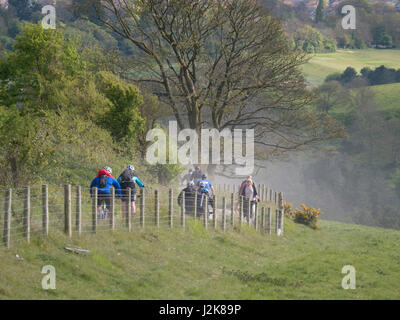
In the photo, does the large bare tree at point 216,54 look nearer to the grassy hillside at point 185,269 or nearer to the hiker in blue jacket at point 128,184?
the hiker in blue jacket at point 128,184

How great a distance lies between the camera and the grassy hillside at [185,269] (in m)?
12.4

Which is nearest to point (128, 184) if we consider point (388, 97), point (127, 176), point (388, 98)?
point (127, 176)

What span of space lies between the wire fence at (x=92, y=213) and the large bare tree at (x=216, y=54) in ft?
44.9

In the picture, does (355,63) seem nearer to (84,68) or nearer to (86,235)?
(84,68)

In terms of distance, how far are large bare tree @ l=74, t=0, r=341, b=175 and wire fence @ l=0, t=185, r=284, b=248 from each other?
538 inches

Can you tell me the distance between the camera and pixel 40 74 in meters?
32.2

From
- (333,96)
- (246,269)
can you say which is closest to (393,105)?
(333,96)

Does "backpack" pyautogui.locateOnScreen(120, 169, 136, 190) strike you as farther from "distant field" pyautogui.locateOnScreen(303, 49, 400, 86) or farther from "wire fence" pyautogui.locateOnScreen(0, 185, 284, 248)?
"distant field" pyautogui.locateOnScreen(303, 49, 400, 86)

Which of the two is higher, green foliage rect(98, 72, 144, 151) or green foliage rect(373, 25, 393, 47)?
green foliage rect(373, 25, 393, 47)

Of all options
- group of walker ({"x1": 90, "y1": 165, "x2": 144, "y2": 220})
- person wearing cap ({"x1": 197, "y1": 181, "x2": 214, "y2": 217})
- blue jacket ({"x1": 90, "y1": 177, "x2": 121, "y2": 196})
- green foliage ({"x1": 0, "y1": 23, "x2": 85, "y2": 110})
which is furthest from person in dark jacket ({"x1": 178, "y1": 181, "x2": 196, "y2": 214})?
green foliage ({"x1": 0, "y1": 23, "x2": 85, "y2": 110})

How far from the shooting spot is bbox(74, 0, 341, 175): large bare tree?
3675 centimetres

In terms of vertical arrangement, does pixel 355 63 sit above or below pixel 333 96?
above

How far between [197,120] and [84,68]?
25.7 ft
